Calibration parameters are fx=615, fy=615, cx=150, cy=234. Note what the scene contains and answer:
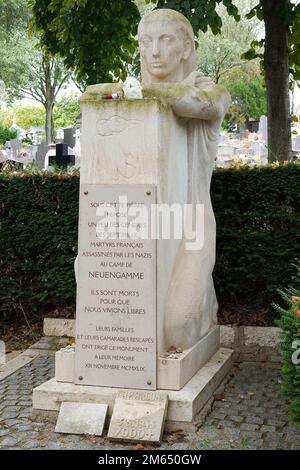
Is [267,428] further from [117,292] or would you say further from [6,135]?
[6,135]

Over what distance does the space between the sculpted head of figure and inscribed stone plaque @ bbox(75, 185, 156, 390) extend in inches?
43.5

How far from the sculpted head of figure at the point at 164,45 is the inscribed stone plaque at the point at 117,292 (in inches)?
43.5

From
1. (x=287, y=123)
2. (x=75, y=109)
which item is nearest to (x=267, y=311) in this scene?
(x=287, y=123)

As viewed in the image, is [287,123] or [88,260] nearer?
[88,260]

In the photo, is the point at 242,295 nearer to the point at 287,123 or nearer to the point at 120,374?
the point at 120,374

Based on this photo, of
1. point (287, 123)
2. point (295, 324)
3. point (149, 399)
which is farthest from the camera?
point (287, 123)

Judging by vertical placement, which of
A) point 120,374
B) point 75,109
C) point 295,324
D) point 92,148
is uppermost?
point 75,109

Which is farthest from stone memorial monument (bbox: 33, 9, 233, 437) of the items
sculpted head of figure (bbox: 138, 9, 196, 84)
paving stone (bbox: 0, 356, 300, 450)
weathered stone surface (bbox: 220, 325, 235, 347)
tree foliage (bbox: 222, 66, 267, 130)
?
tree foliage (bbox: 222, 66, 267, 130)

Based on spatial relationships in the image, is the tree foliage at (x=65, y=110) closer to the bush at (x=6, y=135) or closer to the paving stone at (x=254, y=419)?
the bush at (x=6, y=135)

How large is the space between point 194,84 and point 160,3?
328 centimetres

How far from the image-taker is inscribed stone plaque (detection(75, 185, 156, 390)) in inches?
162

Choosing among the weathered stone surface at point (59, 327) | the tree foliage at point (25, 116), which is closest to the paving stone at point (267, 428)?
the weathered stone surface at point (59, 327)
